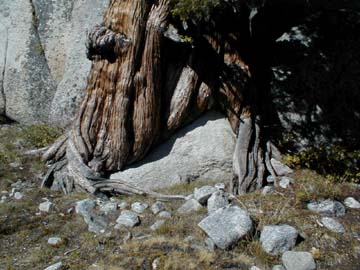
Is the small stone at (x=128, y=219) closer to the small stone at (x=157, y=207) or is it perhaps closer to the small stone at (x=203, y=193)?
the small stone at (x=157, y=207)

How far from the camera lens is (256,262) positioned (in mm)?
4262

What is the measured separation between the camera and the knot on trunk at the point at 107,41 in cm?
528

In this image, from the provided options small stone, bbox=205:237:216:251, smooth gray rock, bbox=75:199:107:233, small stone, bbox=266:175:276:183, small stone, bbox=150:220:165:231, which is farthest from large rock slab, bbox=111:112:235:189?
small stone, bbox=205:237:216:251

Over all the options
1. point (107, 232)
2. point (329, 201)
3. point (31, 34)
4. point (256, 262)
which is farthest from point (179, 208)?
point (31, 34)

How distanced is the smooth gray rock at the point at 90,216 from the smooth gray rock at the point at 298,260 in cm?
169

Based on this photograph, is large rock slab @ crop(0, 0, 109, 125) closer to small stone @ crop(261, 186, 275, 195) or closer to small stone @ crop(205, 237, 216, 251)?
small stone @ crop(261, 186, 275, 195)

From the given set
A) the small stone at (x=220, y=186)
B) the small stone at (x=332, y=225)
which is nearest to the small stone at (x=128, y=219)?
the small stone at (x=220, y=186)

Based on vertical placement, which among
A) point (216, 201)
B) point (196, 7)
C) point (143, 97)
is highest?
point (196, 7)

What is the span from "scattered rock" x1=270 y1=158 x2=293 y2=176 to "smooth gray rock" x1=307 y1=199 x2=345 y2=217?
2.03ft

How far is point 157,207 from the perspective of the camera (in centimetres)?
511

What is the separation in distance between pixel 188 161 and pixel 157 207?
2.67ft

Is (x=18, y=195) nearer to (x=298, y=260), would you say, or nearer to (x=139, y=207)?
(x=139, y=207)

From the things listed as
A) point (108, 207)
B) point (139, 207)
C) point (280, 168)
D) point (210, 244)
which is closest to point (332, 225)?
point (280, 168)

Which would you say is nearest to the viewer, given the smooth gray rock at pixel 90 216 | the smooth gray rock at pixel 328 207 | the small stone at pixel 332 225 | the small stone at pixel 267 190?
the small stone at pixel 332 225
